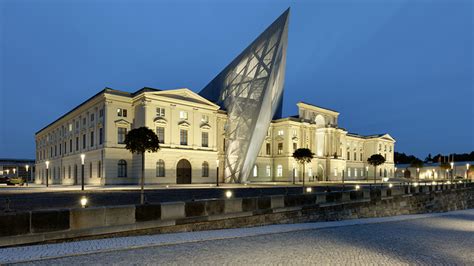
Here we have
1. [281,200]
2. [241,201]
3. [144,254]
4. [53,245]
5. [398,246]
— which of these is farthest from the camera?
[281,200]

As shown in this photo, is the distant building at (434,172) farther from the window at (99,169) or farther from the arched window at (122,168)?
the window at (99,169)

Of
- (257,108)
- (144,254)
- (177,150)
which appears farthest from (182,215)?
(177,150)

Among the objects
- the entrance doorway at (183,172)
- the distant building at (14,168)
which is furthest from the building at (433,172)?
the distant building at (14,168)

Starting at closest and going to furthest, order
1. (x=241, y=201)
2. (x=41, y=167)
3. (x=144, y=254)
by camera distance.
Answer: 1. (x=144, y=254)
2. (x=241, y=201)
3. (x=41, y=167)

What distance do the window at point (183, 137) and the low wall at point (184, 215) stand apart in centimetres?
3270

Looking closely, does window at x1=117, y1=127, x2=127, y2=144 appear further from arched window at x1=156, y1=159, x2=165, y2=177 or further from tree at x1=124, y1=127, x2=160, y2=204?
tree at x1=124, y1=127, x2=160, y2=204

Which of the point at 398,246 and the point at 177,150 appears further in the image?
the point at 177,150

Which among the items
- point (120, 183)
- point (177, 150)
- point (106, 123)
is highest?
point (106, 123)

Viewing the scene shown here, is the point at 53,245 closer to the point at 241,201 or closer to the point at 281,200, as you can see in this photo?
the point at 241,201

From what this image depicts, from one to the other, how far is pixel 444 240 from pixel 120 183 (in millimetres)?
43064

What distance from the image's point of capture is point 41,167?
82.6m

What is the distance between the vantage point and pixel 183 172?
5125 cm

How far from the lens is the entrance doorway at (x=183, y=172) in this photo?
5059cm

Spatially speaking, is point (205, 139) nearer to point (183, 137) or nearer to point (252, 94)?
point (183, 137)
